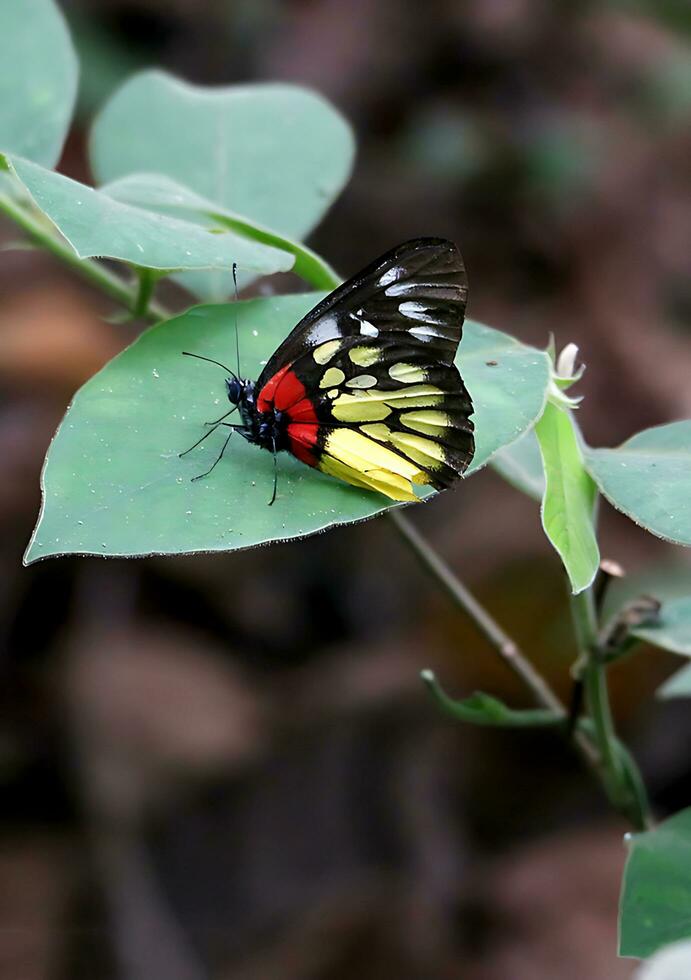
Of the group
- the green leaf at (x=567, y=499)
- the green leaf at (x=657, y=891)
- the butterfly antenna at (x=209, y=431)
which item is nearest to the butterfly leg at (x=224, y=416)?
the butterfly antenna at (x=209, y=431)

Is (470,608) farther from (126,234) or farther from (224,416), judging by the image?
(126,234)

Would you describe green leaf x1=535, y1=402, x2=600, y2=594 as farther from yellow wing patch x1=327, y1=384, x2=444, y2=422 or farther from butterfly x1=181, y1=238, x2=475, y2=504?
yellow wing patch x1=327, y1=384, x2=444, y2=422

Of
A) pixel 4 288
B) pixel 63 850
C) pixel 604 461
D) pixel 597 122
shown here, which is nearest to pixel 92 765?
pixel 63 850

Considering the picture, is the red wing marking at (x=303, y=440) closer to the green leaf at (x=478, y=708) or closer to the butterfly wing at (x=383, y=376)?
the butterfly wing at (x=383, y=376)

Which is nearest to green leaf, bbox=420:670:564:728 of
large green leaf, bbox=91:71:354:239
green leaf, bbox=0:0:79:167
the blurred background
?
large green leaf, bbox=91:71:354:239

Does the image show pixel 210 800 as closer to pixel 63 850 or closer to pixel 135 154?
pixel 63 850

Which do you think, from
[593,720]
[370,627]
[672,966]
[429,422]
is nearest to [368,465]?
[429,422]

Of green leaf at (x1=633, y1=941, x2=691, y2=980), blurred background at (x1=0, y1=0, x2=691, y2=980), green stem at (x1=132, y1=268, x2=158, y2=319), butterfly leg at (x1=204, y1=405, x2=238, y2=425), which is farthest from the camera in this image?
blurred background at (x1=0, y1=0, x2=691, y2=980)
